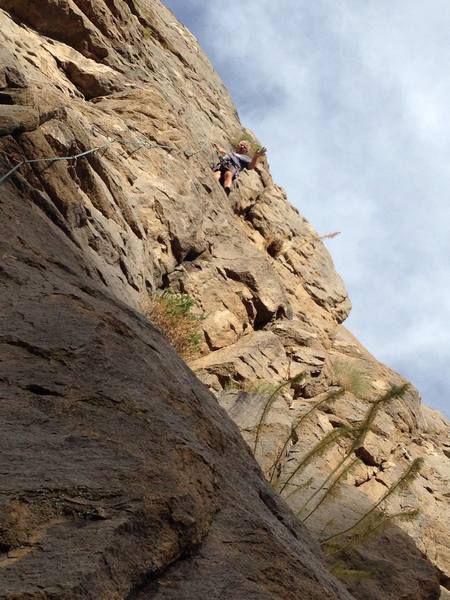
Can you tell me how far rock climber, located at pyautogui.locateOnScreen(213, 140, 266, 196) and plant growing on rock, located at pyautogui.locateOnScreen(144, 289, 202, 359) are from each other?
408cm

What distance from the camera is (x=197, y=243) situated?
949 cm

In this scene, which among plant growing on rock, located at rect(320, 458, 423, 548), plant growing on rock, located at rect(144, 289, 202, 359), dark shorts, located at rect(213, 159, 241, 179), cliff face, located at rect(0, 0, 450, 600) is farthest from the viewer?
dark shorts, located at rect(213, 159, 241, 179)

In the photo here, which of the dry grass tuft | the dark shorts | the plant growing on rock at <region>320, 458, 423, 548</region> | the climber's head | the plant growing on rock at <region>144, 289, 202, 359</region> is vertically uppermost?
the climber's head

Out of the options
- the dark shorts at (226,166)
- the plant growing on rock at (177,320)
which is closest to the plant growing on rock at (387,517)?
the plant growing on rock at (177,320)

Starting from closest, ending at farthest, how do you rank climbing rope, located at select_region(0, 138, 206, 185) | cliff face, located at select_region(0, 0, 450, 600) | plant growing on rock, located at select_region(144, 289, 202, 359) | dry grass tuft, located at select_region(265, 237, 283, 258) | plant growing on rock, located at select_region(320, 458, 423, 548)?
cliff face, located at select_region(0, 0, 450, 600) → climbing rope, located at select_region(0, 138, 206, 185) → plant growing on rock, located at select_region(320, 458, 423, 548) → plant growing on rock, located at select_region(144, 289, 202, 359) → dry grass tuft, located at select_region(265, 237, 283, 258)

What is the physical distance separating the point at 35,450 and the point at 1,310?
1020 mm

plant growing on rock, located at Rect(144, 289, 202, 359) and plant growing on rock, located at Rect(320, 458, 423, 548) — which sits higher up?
plant growing on rock, located at Rect(144, 289, 202, 359)

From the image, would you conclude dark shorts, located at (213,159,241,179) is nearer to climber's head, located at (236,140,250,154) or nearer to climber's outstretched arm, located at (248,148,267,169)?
climber's outstretched arm, located at (248,148,267,169)

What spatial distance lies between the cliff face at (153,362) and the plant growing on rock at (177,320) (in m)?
0.20

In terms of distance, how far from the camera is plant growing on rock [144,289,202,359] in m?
7.68

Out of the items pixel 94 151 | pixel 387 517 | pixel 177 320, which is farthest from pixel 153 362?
pixel 177 320

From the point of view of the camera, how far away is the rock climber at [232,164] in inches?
483

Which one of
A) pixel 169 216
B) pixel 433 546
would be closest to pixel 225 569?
pixel 433 546

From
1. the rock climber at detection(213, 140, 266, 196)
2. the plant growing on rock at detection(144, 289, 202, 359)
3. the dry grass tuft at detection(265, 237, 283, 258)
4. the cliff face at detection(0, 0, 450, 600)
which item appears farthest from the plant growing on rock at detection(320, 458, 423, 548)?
the rock climber at detection(213, 140, 266, 196)
